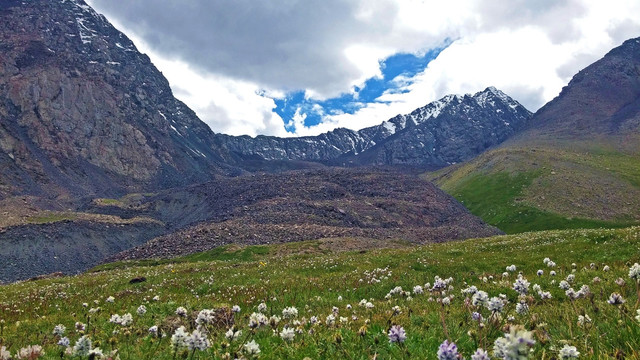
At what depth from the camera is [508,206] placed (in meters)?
118

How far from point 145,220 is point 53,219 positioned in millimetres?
20133

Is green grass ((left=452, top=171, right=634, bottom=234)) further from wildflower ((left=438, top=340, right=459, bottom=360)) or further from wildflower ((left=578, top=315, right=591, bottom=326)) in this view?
wildflower ((left=438, top=340, right=459, bottom=360))

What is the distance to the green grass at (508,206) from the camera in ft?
317

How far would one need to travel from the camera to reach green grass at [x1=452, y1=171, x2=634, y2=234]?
317ft

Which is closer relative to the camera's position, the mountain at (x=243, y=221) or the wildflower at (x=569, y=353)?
the wildflower at (x=569, y=353)

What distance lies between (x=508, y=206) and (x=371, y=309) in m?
122

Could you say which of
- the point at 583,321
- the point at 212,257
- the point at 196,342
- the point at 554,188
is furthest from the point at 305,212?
the point at 196,342

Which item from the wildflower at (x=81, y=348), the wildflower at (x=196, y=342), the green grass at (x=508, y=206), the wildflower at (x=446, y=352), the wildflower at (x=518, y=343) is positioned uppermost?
the wildflower at (x=518, y=343)

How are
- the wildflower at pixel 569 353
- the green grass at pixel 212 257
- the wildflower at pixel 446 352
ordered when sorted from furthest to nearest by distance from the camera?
the green grass at pixel 212 257, the wildflower at pixel 569 353, the wildflower at pixel 446 352

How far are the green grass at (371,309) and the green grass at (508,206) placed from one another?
8007 cm

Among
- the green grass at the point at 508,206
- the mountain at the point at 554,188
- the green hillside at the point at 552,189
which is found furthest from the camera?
the mountain at the point at 554,188

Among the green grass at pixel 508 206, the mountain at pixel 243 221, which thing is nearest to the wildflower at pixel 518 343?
the mountain at pixel 243 221

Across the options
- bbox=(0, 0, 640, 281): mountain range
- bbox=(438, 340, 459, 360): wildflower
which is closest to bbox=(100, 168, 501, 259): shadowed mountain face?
bbox=(0, 0, 640, 281): mountain range

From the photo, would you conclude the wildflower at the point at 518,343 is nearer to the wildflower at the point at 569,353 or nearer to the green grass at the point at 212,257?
the wildflower at the point at 569,353
